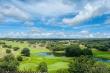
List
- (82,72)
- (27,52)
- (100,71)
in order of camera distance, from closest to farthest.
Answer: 1. (100,71)
2. (82,72)
3. (27,52)

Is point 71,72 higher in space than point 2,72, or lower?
lower

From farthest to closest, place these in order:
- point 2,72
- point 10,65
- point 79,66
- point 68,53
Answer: point 68,53 < point 10,65 < point 79,66 < point 2,72

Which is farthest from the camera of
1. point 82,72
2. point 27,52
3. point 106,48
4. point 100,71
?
point 106,48

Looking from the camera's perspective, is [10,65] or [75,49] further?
[75,49]

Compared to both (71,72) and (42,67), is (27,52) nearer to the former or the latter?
(42,67)

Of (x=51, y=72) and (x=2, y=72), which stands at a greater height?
(x=2, y=72)

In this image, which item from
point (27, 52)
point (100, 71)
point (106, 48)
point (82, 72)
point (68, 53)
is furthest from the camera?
point (106, 48)

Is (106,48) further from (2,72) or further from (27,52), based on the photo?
(2,72)

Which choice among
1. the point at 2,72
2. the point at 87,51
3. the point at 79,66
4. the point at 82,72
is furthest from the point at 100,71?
the point at 87,51

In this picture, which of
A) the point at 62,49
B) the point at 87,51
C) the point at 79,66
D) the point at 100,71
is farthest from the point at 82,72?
the point at 62,49
